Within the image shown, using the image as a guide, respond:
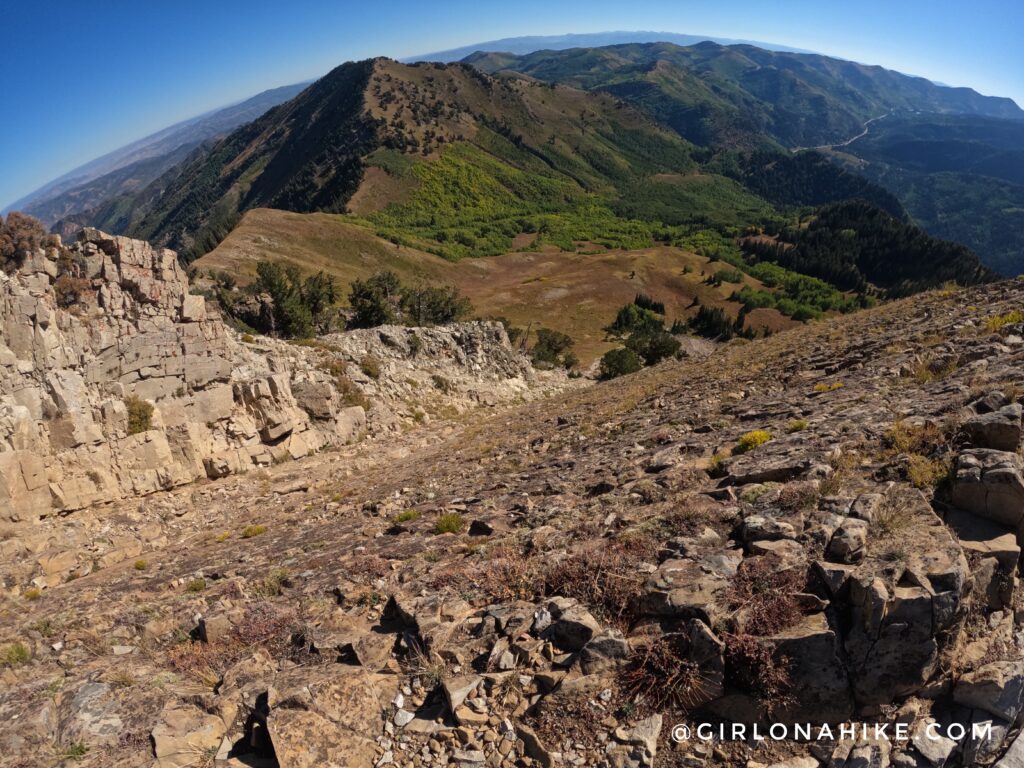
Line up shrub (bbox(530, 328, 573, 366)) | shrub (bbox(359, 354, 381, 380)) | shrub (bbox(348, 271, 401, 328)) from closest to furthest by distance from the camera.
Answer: shrub (bbox(359, 354, 381, 380)) < shrub (bbox(348, 271, 401, 328)) < shrub (bbox(530, 328, 573, 366))

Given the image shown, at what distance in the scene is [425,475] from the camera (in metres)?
17.8

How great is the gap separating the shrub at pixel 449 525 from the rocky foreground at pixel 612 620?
0.16 ft

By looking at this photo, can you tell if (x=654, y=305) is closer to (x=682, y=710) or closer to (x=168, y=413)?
(x=168, y=413)

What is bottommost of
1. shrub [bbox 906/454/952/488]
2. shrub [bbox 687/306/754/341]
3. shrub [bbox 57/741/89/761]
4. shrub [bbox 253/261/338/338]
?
shrub [bbox 687/306/754/341]

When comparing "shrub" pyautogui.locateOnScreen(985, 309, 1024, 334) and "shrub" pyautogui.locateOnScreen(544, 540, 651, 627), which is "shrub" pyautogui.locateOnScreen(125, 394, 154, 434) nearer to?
"shrub" pyautogui.locateOnScreen(544, 540, 651, 627)

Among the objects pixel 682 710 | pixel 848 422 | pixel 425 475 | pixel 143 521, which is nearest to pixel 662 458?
pixel 848 422

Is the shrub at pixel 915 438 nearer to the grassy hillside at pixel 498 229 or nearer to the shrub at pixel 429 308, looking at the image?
the shrub at pixel 429 308

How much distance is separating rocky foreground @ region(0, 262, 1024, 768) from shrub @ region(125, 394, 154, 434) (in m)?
6.45

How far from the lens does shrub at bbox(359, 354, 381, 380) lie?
2945 centimetres

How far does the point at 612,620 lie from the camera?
625 cm

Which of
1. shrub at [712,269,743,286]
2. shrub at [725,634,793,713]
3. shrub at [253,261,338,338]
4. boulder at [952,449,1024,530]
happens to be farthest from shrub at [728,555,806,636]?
shrub at [712,269,743,286]

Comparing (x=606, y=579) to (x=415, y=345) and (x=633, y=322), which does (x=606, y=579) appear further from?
(x=633, y=322)

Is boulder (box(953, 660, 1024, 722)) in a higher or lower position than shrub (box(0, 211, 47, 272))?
lower

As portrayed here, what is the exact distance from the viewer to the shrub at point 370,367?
2945cm
